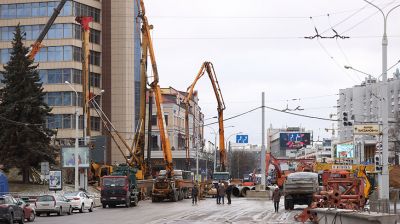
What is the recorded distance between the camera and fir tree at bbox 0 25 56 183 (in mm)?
60438

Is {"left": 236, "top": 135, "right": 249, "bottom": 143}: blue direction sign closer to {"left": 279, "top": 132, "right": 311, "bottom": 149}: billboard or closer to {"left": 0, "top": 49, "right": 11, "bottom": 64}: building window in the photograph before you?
{"left": 0, "top": 49, "right": 11, "bottom": 64}: building window

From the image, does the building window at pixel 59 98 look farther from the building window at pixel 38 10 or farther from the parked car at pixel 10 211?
the parked car at pixel 10 211

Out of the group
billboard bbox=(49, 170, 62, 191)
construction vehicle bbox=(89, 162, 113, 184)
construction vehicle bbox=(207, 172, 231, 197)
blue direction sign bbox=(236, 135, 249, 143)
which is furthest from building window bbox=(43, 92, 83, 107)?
billboard bbox=(49, 170, 62, 191)

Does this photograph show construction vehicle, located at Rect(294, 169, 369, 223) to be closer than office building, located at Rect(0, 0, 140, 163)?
Yes

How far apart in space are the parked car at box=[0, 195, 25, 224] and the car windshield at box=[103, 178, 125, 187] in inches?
770

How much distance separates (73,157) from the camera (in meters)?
60.2

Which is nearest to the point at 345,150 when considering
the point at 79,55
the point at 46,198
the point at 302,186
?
the point at 79,55

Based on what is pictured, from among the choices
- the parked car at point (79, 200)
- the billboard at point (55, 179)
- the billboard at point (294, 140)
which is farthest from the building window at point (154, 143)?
the parked car at point (79, 200)

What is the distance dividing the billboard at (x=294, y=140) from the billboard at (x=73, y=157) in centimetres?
7614

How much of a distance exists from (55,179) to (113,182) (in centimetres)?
465

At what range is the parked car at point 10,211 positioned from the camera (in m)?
31.1

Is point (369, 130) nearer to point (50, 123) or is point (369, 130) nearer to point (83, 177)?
point (83, 177)

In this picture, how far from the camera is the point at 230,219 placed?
3556 centimetres

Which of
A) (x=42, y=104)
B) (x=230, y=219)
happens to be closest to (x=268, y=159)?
(x=42, y=104)
